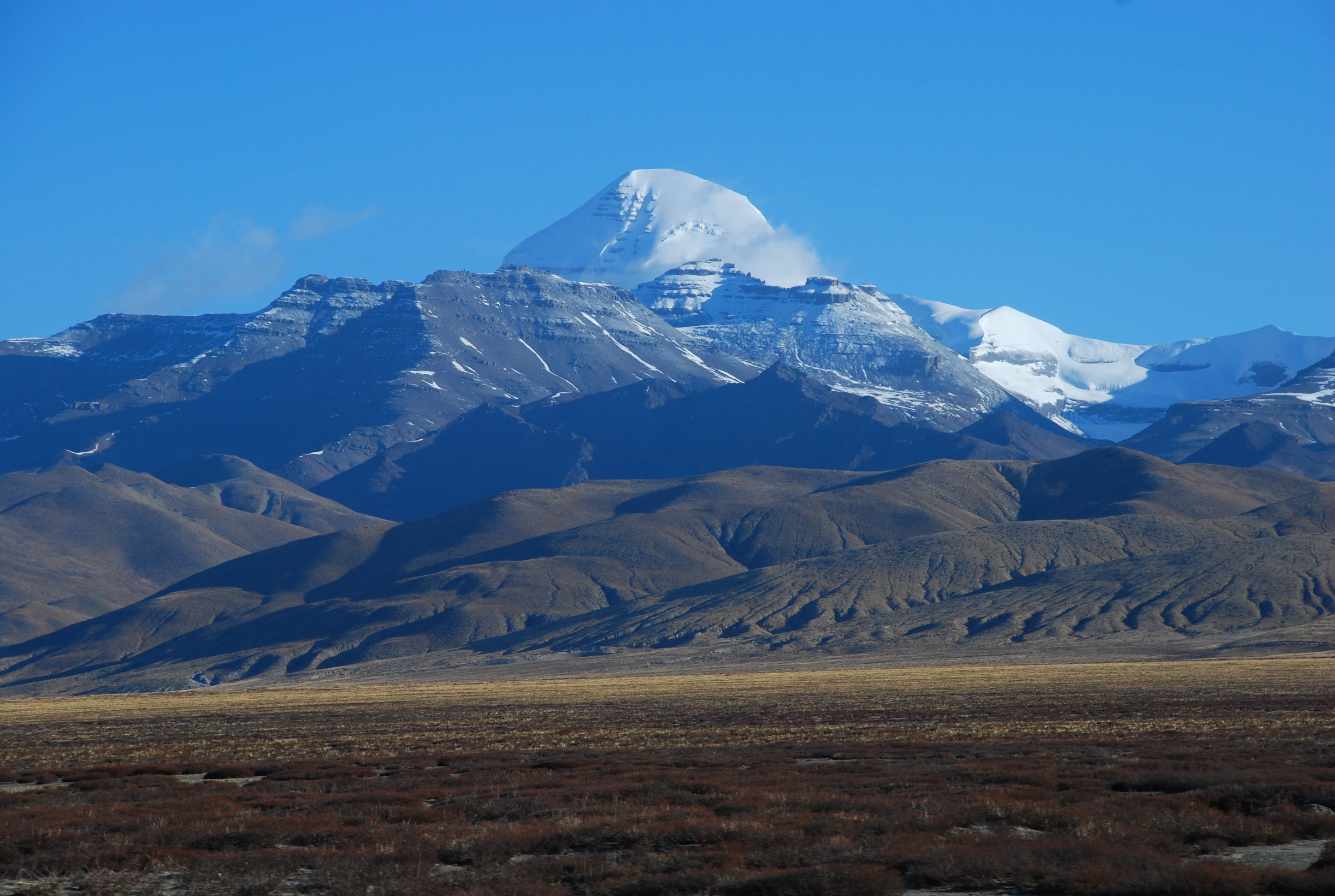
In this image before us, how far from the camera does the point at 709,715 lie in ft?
208

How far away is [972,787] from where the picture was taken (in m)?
27.8

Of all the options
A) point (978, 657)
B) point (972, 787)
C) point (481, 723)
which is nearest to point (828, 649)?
point (978, 657)

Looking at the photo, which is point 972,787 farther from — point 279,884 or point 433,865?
point 279,884

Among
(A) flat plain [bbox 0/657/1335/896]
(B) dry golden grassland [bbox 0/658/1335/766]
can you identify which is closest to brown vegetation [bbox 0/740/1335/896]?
(A) flat plain [bbox 0/657/1335/896]

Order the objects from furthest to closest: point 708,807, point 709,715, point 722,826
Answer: point 709,715 → point 708,807 → point 722,826

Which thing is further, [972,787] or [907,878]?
[972,787]

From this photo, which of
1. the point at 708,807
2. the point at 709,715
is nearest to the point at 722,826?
the point at 708,807

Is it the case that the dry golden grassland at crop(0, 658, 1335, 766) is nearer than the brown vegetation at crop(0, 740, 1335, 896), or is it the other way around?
the brown vegetation at crop(0, 740, 1335, 896)

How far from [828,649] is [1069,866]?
15884 cm

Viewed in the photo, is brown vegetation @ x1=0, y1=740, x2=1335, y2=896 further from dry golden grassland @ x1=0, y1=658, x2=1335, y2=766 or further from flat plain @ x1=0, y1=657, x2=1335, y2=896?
dry golden grassland @ x1=0, y1=658, x2=1335, y2=766

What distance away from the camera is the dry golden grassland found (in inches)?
1850

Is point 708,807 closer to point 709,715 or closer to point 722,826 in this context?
point 722,826

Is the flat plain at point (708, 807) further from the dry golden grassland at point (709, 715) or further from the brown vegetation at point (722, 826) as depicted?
the dry golden grassland at point (709, 715)

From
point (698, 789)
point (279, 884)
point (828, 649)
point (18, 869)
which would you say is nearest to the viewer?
point (279, 884)
